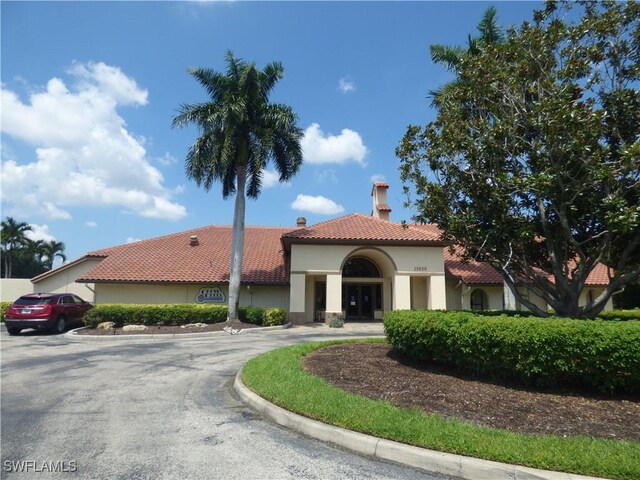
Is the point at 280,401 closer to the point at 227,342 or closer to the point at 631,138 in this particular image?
the point at 227,342

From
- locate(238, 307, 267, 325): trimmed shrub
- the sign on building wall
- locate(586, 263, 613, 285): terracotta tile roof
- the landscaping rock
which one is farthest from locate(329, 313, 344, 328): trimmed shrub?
locate(586, 263, 613, 285): terracotta tile roof

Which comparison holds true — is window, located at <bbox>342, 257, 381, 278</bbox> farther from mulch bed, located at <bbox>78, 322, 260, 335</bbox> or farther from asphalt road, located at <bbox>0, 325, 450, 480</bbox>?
asphalt road, located at <bbox>0, 325, 450, 480</bbox>

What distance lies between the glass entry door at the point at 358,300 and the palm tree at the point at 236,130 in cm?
825

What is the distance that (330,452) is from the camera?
4.79 metres

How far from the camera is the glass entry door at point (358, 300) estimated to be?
26297 millimetres

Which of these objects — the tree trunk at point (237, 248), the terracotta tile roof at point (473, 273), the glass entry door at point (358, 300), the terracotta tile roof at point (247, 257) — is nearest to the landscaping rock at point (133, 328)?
the tree trunk at point (237, 248)

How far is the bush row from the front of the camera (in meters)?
19.3

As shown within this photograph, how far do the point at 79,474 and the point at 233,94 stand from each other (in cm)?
1937

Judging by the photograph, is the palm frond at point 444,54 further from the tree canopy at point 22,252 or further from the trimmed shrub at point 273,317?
the tree canopy at point 22,252

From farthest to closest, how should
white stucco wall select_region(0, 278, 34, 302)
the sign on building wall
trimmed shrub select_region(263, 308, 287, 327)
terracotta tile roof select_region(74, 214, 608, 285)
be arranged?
white stucco wall select_region(0, 278, 34, 302)
the sign on building wall
terracotta tile roof select_region(74, 214, 608, 285)
trimmed shrub select_region(263, 308, 287, 327)

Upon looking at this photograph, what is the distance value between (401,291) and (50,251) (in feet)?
234

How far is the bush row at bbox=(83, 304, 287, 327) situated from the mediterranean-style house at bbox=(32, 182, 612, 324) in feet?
6.99

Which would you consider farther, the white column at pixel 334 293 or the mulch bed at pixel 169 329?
the white column at pixel 334 293

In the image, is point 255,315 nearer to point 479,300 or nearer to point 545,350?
point 479,300
